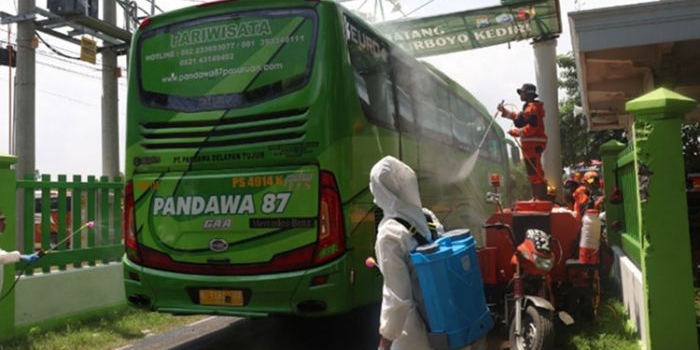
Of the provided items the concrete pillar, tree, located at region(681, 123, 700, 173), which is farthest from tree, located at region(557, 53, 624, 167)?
the concrete pillar

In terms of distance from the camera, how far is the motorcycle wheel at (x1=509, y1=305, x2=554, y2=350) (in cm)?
436

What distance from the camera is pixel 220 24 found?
5.37 meters

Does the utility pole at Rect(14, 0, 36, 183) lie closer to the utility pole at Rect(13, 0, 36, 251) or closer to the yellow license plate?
the utility pole at Rect(13, 0, 36, 251)

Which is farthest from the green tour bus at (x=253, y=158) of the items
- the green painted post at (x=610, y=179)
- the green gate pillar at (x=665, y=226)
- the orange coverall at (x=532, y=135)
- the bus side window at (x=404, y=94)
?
the green painted post at (x=610, y=179)

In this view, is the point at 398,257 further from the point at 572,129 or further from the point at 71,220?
the point at 572,129

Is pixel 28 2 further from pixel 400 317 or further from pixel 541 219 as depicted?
pixel 400 317

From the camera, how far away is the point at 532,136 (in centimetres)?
801

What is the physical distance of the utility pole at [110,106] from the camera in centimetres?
1524

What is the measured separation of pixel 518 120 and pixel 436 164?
1.51m

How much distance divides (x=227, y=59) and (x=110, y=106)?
11.8 m

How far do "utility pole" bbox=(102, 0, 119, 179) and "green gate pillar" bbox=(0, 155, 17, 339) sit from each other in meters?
9.42

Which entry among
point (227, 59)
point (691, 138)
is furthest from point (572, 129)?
point (227, 59)

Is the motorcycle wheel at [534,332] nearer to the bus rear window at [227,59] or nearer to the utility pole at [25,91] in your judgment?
the bus rear window at [227,59]

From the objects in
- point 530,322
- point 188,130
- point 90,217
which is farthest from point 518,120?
point 90,217
